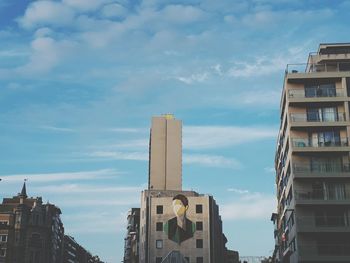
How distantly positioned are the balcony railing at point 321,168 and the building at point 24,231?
229 feet

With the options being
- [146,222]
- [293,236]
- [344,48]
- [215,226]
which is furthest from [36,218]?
[344,48]

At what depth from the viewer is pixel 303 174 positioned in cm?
6025

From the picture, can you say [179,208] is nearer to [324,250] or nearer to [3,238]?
[3,238]

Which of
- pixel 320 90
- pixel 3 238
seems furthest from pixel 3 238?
pixel 320 90

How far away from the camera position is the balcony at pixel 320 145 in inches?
2398

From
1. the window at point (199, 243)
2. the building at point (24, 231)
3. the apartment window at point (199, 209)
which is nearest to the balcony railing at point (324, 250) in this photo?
the window at point (199, 243)

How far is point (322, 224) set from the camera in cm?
5881

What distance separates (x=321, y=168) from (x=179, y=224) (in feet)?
151

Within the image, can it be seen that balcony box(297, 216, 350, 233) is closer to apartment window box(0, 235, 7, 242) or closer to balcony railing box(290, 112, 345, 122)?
balcony railing box(290, 112, 345, 122)

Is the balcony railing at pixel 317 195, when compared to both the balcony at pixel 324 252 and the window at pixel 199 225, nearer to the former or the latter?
the balcony at pixel 324 252

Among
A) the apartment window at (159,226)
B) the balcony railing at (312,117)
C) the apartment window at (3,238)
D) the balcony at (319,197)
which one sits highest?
the balcony railing at (312,117)

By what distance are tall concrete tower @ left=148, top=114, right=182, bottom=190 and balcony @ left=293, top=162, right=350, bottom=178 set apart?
179ft

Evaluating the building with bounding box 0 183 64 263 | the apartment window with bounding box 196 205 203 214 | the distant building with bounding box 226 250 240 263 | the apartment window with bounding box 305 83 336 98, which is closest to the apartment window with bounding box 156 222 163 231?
the apartment window with bounding box 196 205 203 214

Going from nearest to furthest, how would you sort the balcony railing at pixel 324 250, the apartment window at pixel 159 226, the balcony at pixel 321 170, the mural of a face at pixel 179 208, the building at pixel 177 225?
the balcony railing at pixel 324 250 → the balcony at pixel 321 170 → the building at pixel 177 225 → the apartment window at pixel 159 226 → the mural of a face at pixel 179 208
